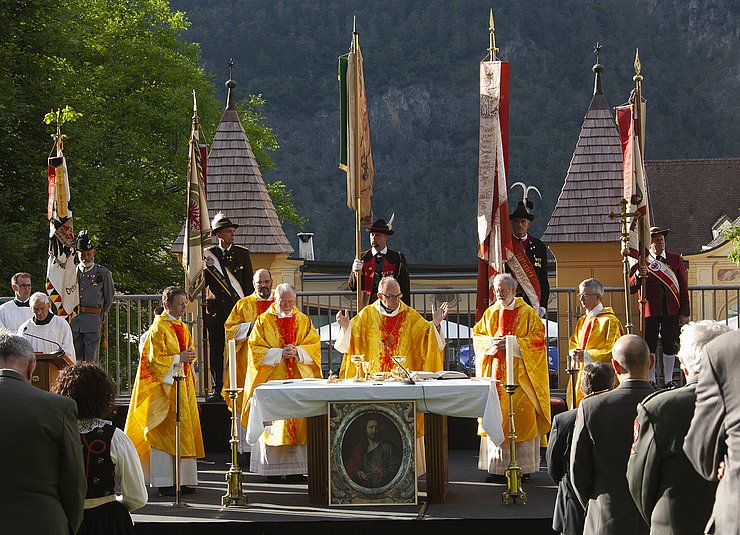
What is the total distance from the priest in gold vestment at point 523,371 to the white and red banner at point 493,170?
2.47ft

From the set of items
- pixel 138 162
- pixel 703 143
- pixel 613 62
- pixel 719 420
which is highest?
pixel 613 62

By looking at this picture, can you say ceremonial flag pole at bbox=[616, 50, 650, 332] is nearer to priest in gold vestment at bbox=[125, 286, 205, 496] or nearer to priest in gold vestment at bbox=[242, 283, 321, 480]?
priest in gold vestment at bbox=[242, 283, 321, 480]

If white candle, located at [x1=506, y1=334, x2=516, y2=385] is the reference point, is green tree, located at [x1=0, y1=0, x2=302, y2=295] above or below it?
above

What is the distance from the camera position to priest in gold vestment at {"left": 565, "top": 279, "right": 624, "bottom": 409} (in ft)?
33.7

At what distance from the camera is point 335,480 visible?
9438mm

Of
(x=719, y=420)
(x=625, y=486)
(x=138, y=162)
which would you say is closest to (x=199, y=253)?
(x=625, y=486)

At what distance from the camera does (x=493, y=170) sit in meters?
11.3

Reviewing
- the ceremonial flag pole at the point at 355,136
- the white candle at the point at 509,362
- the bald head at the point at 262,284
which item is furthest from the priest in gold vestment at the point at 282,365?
the white candle at the point at 509,362

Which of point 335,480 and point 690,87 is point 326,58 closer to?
point 690,87

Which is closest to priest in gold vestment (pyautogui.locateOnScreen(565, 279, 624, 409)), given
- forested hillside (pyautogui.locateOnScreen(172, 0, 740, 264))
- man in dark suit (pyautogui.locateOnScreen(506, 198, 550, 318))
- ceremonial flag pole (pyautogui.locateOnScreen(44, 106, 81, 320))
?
man in dark suit (pyautogui.locateOnScreen(506, 198, 550, 318))

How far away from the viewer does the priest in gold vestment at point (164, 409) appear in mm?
10398

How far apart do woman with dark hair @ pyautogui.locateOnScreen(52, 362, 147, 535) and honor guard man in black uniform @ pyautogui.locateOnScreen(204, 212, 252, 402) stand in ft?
22.6

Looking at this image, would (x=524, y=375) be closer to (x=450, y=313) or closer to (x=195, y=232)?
(x=195, y=232)

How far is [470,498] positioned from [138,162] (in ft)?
74.1
